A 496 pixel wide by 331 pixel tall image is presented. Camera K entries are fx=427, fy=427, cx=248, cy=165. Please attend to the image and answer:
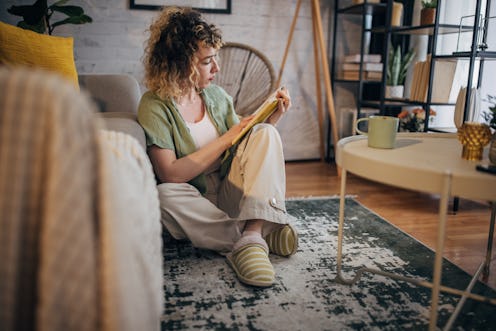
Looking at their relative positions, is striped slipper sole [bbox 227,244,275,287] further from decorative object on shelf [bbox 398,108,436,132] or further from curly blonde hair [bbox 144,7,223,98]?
decorative object on shelf [bbox 398,108,436,132]

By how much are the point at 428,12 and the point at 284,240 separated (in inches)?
67.9

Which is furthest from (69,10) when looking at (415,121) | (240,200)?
(415,121)

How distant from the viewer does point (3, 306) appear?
54cm

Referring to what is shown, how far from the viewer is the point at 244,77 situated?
305cm

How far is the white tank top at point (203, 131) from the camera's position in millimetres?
1540

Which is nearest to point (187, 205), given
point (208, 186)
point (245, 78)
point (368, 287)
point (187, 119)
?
point (208, 186)

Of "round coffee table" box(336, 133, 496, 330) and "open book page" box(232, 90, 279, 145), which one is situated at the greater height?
"open book page" box(232, 90, 279, 145)

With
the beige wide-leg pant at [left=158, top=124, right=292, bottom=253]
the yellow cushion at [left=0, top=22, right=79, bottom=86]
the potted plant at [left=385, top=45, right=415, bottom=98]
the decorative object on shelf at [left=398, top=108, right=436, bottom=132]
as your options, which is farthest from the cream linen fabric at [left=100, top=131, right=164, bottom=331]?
the potted plant at [left=385, top=45, right=415, bottom=98]

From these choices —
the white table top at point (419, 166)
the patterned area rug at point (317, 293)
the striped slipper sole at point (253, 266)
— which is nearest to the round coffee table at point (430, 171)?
the white table top at point (419, 166)

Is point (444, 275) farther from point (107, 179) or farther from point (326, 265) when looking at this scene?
point (107, 179)

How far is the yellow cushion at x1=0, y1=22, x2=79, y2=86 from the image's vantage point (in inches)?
57.0

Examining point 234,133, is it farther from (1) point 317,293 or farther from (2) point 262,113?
(1) point 317,293

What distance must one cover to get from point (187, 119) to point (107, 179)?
3.38 ft

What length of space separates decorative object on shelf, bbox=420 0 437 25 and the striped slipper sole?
5.83 ft
